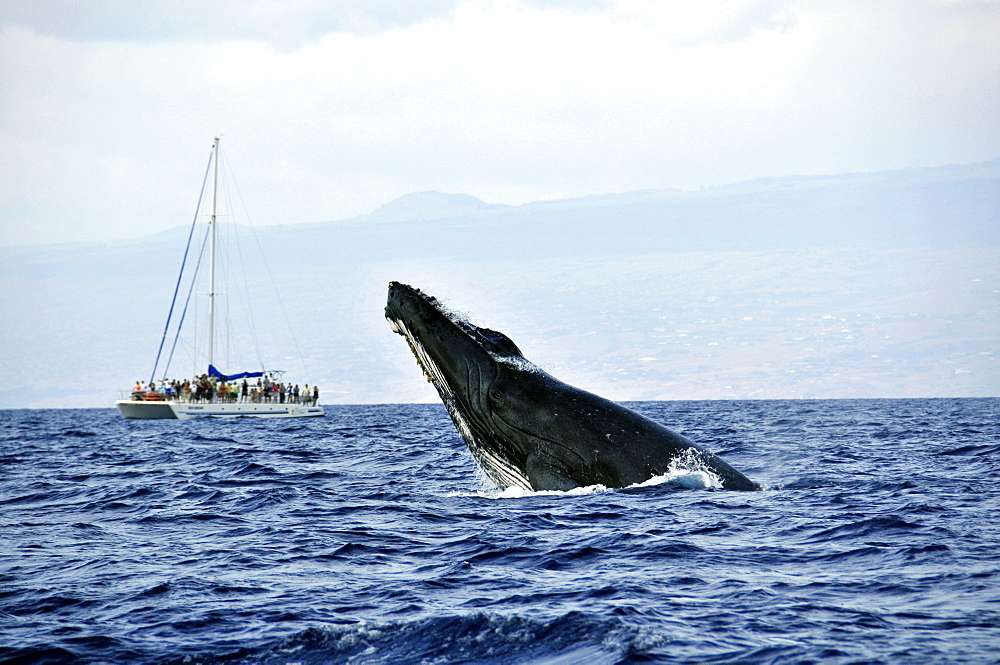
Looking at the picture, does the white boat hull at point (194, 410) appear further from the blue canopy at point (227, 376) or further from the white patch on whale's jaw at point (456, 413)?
the white patch on whale's jaw at point (456, 413)

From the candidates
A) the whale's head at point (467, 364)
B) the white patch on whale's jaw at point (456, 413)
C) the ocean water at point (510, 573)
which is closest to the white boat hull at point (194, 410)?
the ocean water at point (510, 573)

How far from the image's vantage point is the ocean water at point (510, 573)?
5660 mm

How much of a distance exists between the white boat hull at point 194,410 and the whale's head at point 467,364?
4761cm

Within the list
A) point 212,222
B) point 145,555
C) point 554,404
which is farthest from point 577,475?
point 212,222

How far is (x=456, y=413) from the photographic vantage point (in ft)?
31.3

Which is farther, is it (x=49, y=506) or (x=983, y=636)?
(x=49, y=506)

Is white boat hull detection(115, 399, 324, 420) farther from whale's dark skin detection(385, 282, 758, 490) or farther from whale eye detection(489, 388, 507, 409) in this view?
whale eye detection(489, 388, 507, 409)

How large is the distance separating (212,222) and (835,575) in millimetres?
60206

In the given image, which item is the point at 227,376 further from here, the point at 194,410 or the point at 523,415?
the point at 523,415

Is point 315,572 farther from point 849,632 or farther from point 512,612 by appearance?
point 849,632

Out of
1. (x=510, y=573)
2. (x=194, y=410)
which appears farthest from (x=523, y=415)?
(x=194, y=410)

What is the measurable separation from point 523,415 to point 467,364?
0.71m

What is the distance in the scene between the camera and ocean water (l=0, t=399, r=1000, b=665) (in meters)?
5.66

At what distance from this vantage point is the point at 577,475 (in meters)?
9.33
